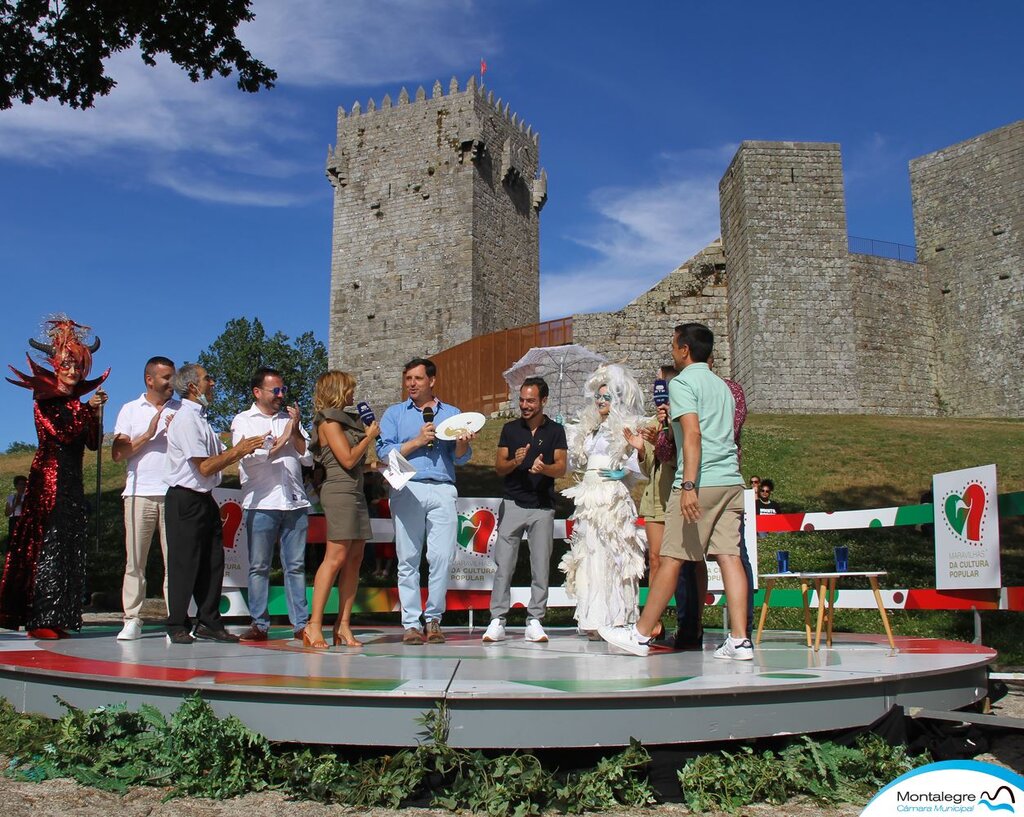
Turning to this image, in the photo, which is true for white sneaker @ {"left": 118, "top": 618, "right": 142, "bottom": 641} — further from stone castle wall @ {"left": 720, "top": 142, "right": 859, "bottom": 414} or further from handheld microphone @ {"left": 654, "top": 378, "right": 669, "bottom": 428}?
stone castle wall @ {"left": 720, "top": 142, "right": 859, "bottom": 414}

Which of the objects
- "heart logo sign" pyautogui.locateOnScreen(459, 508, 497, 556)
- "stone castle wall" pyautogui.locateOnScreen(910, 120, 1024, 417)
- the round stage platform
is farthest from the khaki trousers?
"stone castle wall" pyautogui.locateOnScreen(910, 120, 1024, 417)

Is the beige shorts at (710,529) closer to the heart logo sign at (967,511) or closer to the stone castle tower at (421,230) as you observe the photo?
the heart logo sign at (967,511)

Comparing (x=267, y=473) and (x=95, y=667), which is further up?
(x=267, y=473)

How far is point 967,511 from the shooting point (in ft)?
19.7

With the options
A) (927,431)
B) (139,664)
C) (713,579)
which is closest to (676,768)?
(139,664)

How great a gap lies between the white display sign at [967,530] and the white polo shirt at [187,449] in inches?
184

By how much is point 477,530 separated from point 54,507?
3.42 metres

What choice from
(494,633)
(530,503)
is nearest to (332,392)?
(530,503)

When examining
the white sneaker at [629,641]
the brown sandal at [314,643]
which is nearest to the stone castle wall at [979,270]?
the white sneaker at [629,641]

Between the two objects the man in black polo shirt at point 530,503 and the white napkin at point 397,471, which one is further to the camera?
the man in black polo shirt at point 530,503

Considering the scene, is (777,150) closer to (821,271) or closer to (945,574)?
(821,271)

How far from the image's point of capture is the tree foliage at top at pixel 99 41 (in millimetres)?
11273

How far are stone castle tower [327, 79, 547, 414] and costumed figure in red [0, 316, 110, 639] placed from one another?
1189 inches

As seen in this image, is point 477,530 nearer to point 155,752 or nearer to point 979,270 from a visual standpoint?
point 155,752
